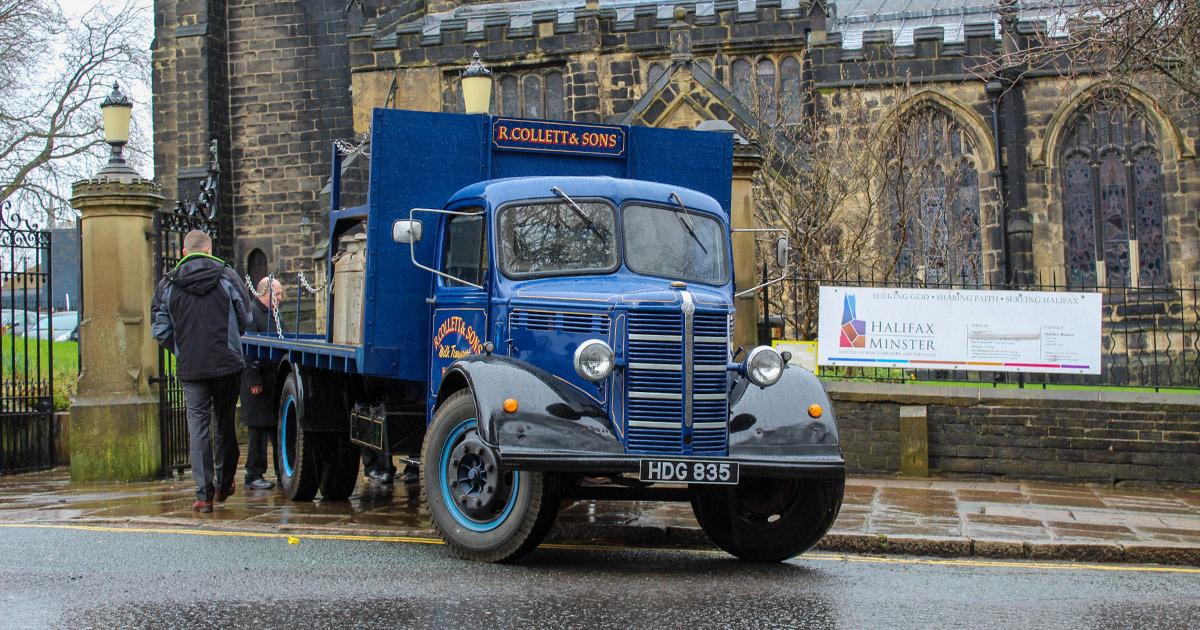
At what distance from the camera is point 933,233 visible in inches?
972

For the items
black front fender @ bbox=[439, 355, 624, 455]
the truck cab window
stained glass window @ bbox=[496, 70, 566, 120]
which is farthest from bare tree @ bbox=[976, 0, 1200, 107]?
stained glass window @ bbox=[496, 70, 566, 120]

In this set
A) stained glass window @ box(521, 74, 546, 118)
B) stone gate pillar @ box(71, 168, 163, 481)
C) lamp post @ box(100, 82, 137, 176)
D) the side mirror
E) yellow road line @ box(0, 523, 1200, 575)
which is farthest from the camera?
stained glass window @ box(521, 74, 546, 118)

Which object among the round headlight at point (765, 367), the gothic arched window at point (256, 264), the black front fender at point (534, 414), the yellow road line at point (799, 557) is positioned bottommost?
the yellow road line at point (799, 557)

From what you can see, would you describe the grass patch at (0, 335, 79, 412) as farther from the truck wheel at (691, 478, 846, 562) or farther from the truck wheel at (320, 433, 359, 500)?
the truck wheel at (691, 478, 846, 562)

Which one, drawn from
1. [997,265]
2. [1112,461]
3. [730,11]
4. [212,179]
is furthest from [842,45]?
[1112,461]

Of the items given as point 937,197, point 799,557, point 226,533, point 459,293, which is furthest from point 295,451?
point 937,197

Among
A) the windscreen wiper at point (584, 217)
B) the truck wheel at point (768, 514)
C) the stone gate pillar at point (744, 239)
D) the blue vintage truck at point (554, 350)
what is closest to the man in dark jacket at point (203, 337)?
the blue vintage truck at point (554, 350)

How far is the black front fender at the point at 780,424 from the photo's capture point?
8484mm

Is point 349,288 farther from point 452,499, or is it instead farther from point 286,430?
point 452,499

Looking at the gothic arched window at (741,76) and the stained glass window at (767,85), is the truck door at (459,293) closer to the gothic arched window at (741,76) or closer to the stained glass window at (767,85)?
the stained glass window at (767,85)

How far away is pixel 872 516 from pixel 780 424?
2527 mm

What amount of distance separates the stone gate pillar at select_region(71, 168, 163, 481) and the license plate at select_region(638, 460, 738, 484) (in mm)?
7234

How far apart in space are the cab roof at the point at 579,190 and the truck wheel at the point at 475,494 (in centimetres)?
149

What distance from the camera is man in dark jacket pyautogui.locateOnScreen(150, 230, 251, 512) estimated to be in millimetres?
10555
